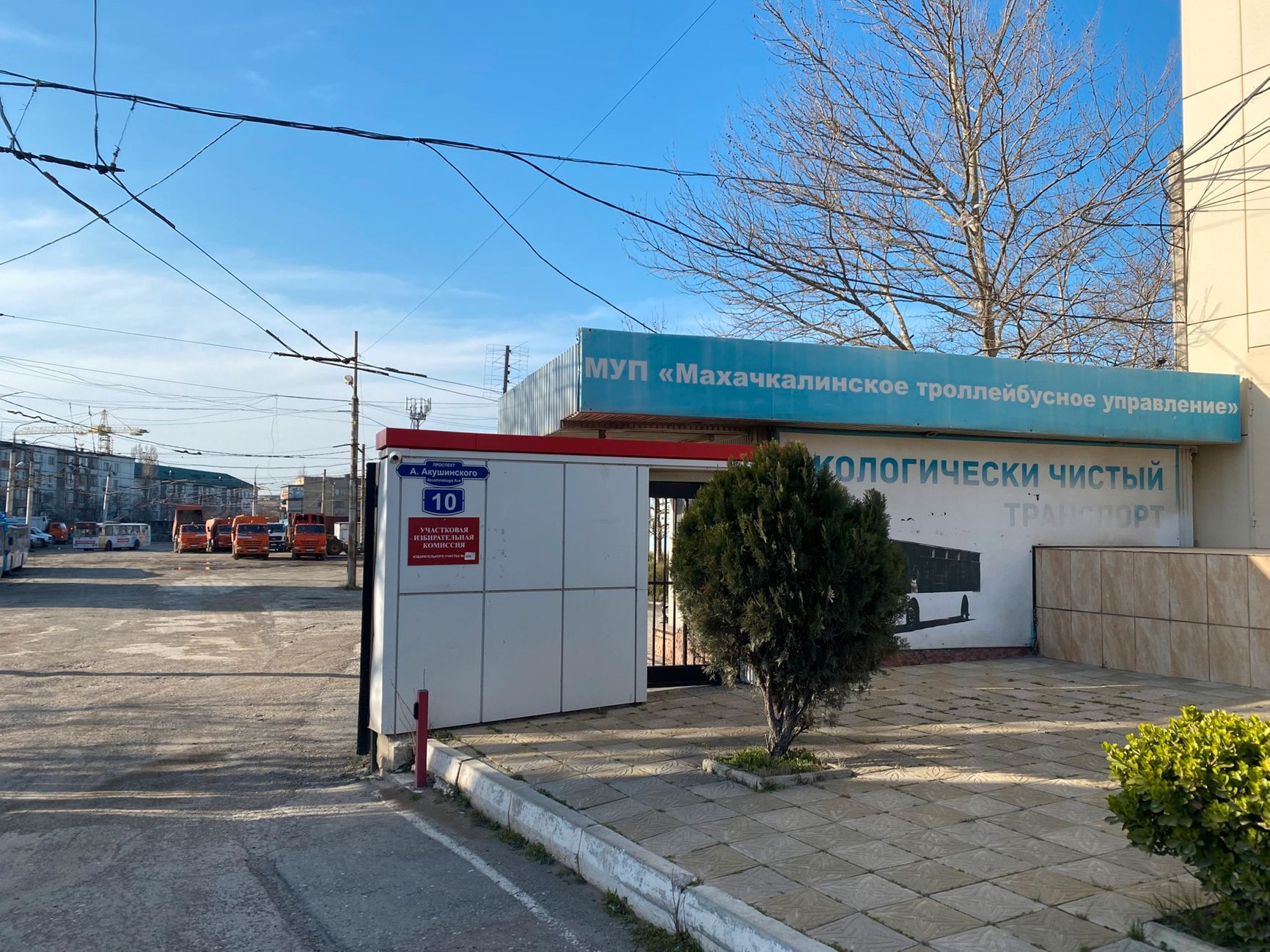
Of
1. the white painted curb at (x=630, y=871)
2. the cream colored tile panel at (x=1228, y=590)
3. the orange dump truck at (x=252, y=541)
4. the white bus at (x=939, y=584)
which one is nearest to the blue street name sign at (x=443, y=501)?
the white painted curb at (x=630, y=871)

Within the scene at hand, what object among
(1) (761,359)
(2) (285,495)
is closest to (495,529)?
(1) (761,359)

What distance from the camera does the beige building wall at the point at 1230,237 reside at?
1320cm

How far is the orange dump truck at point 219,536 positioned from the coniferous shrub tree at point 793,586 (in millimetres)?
60357

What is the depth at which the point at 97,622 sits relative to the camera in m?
20.0

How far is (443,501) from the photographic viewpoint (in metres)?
8.41

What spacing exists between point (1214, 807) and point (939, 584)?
9.63 meters

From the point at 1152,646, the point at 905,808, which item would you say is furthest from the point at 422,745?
the point at 1152,646

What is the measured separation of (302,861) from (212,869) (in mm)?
517

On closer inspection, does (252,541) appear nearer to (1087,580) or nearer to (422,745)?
(1087,580)

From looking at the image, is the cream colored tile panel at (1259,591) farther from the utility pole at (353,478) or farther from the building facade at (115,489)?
the building facade at (115,489)

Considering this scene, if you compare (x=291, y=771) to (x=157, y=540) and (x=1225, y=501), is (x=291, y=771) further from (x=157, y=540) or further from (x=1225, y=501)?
(x=157, y=540)

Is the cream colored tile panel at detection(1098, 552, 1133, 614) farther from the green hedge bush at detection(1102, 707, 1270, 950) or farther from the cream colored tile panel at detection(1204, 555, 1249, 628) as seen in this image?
the green hedge bush at detection(1102, 707, 1270, 950)

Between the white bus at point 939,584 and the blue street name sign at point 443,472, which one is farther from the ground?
the blue street name sign at point 443,472

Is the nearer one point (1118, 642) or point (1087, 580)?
point (1118, 642)
